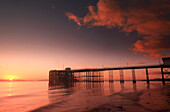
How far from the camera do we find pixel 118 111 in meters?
7.70

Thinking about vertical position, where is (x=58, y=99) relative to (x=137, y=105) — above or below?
below

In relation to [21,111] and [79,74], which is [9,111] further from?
[79,74]

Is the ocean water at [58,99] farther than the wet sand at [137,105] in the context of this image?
Yes

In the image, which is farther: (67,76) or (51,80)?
(67,76)

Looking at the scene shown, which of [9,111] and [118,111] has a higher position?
[118,111]

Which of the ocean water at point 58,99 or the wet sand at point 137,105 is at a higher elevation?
the wet sand at point 137,105

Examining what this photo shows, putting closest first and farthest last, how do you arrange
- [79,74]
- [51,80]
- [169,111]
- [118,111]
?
[169,111], [118,111], [51,80], [79,74]

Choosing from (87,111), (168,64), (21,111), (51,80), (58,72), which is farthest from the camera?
(58,72)

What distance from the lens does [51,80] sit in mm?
54281

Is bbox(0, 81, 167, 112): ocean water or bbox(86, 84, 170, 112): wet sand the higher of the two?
bbox(86, 84, 170, 112): wet sand

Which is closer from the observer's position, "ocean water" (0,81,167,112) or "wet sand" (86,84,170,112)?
"wet sand" (86,84,170,112)

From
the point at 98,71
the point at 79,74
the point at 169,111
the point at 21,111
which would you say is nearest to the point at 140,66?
the point at 98,71

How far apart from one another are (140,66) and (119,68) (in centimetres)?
945

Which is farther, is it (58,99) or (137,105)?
(58,99)
